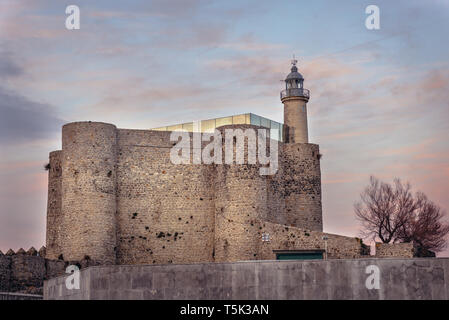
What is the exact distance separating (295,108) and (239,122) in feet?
20.0

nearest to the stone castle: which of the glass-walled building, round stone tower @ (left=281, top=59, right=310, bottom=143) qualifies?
the glass-walled building

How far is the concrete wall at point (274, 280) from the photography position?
25.2 m

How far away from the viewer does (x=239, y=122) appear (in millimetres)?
58469

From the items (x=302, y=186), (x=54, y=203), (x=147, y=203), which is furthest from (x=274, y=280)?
(x=302, y=186)

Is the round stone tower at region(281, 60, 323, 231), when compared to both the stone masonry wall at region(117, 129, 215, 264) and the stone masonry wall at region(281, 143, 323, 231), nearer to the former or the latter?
the stone masonry wall at region(281, 143, 323, 231)

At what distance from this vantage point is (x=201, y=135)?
53.6 metres

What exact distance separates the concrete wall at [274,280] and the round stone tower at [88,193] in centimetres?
2055

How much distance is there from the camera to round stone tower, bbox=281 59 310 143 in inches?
2414

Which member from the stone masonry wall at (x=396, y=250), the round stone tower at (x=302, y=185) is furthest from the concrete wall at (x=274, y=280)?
the round stone tower at (x=302, y=185)

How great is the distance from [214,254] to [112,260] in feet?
22.2
